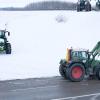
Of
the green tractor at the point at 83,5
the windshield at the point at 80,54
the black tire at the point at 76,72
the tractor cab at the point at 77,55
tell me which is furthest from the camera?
the green tractor at the point at 83,5

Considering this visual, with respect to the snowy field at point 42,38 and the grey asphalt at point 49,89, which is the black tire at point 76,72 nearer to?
the grey asphalt at point 49,89

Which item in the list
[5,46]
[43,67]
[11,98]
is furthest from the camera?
[5,46]

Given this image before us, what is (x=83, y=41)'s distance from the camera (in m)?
38.7

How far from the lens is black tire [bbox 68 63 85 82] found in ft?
72.4

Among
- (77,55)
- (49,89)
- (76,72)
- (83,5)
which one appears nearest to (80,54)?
(77,55)

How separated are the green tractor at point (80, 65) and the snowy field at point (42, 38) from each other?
6.15 feet

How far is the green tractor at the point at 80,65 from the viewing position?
22156 mm

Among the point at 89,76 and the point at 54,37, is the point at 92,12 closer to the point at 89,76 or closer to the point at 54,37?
the point at 54,37

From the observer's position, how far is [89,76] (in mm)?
23031

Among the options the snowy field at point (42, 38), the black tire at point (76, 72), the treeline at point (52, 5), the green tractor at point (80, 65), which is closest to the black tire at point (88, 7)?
the treeline at point (52, 5)

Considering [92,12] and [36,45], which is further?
[92,12]

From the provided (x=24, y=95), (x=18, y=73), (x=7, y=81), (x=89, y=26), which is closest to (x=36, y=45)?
(x=89, y=26)

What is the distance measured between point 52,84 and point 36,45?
15.8 metres

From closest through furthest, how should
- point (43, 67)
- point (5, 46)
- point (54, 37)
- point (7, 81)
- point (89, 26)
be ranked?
point (7, 81) → point (43, 67) → point (5, 46) → point (54, 37) → point (89, 26)
